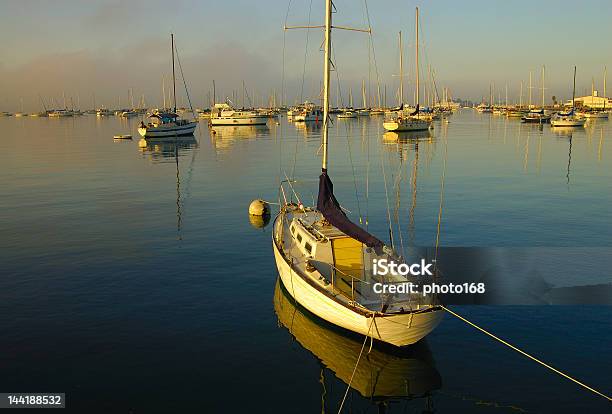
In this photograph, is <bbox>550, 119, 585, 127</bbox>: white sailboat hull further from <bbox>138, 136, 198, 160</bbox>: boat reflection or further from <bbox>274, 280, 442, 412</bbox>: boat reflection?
<bbox>274, 280, 442, 412</bbox>: boat reflection

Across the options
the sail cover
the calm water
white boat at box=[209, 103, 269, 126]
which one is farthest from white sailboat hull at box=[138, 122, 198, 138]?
the sail cover

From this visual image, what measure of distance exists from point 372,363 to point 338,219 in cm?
624

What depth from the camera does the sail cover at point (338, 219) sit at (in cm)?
1839

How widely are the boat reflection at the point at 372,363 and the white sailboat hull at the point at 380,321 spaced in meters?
0.60

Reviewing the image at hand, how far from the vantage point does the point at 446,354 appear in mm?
16406

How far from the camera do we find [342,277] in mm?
18875

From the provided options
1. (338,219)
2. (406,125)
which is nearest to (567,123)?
(406,125)

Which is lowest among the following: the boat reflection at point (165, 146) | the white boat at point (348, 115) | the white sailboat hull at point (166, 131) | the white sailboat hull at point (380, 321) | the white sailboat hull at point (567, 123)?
the white sailboat hull at point (380, 321)

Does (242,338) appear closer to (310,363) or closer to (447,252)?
(310,363)

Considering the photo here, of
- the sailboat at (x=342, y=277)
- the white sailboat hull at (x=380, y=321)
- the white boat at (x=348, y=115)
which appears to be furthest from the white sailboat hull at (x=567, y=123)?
the white sailboat hull at (x=380, y=321)

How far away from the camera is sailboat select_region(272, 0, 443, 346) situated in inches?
610

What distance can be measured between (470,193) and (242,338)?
108 feet

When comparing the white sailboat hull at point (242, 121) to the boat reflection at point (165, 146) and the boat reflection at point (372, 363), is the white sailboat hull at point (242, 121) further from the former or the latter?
the boat reflection at point (372, 363)

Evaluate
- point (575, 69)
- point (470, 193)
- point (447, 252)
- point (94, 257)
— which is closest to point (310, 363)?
point (447, 252)
